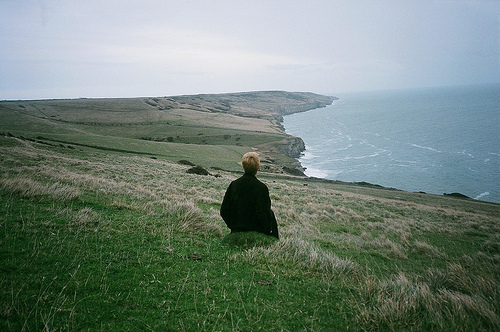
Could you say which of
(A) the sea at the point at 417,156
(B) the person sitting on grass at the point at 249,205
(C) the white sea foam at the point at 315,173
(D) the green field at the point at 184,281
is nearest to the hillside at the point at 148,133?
(C) the white sea foam at the point at 315,173

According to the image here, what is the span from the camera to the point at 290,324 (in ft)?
12.2

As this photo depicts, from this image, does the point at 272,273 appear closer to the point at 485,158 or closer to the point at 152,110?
the point at 485,158

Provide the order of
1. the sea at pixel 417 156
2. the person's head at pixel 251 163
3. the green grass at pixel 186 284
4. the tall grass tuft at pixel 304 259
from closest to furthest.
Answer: the green grass at pixel 186 284, the tall grass tuft at pixel 304 259, the person's head at pixel 251 163, the sea at pixel 417 156

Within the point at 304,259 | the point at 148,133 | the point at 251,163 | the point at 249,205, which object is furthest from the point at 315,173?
the point at 304,259

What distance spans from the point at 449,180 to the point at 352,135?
65687mm

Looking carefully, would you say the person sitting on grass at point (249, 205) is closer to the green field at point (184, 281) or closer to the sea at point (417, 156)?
the green field at point (184, 281)

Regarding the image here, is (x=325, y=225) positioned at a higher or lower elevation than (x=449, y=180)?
higher

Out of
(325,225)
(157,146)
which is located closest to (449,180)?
(325,225)

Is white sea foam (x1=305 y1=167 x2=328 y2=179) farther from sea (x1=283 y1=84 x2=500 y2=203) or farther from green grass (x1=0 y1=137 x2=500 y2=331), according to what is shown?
green grass (x1=0 y1=137 x2=500 y2=331)

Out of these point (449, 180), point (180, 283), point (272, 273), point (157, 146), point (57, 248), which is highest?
point (57, 248)

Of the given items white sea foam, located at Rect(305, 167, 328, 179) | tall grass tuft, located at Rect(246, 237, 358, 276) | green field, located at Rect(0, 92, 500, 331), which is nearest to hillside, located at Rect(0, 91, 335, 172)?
white sea foam, located at Rect(305, 167, 328, 179)

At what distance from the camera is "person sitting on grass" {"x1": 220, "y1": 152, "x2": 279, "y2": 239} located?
6430 millimetres

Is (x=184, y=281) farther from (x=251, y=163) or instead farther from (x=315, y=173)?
(x=315, y=173)

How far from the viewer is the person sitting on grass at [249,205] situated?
643cm
